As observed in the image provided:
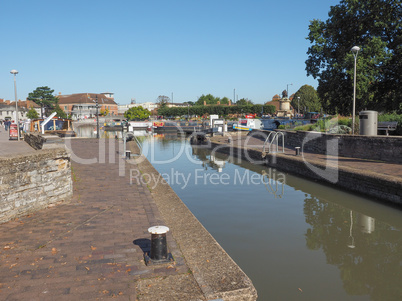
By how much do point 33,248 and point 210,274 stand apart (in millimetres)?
2923

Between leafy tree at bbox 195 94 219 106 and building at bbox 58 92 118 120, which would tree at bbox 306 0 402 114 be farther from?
leafy tree at bbox 195 94 219 106

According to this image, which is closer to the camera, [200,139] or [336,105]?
[336,105]

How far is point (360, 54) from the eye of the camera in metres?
20.9

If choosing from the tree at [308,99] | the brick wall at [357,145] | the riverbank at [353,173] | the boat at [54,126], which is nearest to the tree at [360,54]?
the brick wall at [357,145]

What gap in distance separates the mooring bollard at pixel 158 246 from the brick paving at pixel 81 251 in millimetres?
119

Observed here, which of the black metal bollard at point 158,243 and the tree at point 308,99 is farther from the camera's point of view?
the tree at point 308,99

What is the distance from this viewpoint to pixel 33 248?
5.33 meters

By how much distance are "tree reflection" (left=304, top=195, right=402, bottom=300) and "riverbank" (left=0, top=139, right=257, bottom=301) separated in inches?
94.8

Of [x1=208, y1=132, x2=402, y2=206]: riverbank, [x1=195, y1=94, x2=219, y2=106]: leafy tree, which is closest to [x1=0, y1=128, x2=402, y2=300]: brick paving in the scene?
[x1=208, y1=132, x2=402, y2=206]: riverbank

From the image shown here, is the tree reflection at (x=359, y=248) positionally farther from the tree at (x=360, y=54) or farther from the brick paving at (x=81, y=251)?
the tree at (x=360, y=54)

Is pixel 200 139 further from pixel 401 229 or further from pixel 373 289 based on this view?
pixel 373 289

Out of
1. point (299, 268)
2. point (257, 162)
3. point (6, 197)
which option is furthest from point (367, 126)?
point (6, 197)

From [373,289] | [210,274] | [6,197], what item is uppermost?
[6,197]

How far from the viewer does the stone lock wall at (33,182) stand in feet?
21.1
